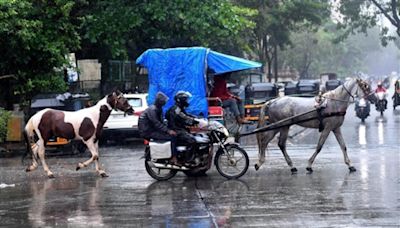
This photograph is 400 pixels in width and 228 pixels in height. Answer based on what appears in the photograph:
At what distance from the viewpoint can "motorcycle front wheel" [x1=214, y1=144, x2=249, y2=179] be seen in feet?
45.6

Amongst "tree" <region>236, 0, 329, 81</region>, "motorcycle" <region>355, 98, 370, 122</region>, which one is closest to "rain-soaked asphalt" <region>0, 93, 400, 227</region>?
"motorcycle" <region>355, 98, 370, 122</region>

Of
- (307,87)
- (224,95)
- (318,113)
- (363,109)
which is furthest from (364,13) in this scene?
(318,113)

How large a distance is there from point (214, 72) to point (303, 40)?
64849 mm

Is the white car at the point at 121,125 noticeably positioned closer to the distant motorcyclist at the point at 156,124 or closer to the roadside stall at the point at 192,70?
the roadside stall at the point at 192,70

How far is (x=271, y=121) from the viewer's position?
15305 mm

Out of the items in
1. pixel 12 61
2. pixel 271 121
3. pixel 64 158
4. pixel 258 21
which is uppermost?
pixel 258 21

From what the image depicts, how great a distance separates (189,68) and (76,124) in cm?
458

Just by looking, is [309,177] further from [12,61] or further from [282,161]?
[12,61]

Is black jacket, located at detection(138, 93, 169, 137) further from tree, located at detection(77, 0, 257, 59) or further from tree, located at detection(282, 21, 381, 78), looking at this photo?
tree, located at detection(282, 21, 381, 78)

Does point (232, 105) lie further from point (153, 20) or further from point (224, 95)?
point (153, 20)

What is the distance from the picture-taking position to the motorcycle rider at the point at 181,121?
13.8 m

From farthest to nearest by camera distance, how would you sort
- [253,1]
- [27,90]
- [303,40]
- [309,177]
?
[303,40], [253,1], [27,90], [309,177]

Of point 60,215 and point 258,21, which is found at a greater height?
point 258,21

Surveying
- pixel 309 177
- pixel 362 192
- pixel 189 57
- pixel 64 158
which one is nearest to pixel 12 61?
pixel 64 158
